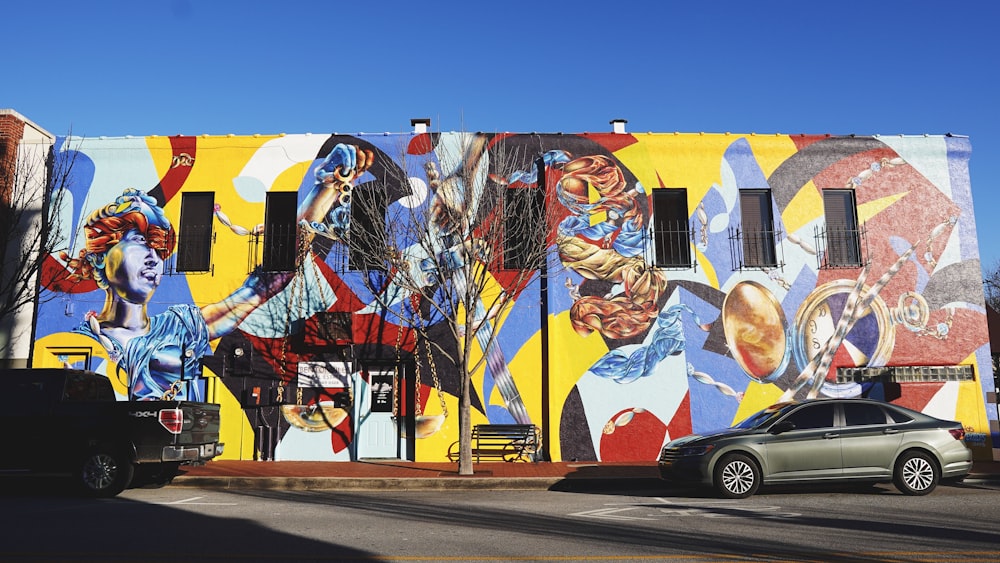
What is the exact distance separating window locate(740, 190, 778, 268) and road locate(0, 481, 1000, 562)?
6.54 m

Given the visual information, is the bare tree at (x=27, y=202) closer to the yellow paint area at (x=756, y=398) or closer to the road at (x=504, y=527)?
the road at (x=504, y=527)

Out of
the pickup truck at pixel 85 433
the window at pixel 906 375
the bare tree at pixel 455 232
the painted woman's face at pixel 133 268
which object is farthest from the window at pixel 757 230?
the painted woman's face at pixel 133 268

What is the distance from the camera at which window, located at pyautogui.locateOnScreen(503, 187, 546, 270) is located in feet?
48.4

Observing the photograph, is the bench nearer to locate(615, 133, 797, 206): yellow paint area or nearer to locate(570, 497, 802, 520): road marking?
locate(570, 497, 802, 520): road marking

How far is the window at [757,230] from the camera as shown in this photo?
16.7 meters

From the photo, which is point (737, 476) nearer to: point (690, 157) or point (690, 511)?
point (690, 511)

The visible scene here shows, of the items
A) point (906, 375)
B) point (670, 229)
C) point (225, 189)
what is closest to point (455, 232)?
point (670, 229)

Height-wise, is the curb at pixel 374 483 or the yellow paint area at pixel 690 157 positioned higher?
the yellow paint area at pixel 690 157

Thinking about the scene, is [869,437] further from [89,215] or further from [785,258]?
[89,215]

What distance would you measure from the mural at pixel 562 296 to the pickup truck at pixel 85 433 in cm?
479

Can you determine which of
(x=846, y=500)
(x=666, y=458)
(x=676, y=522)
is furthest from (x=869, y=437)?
(x=676, y=522)

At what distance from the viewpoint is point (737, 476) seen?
10.6 m

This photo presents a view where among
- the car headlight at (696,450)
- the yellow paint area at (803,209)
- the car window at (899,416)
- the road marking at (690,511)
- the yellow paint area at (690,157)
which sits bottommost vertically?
the road marking at (690,511)

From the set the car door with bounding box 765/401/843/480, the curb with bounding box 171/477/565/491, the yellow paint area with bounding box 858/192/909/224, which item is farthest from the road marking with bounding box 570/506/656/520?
the yellow paint area with bounding box 858/192/909/224
